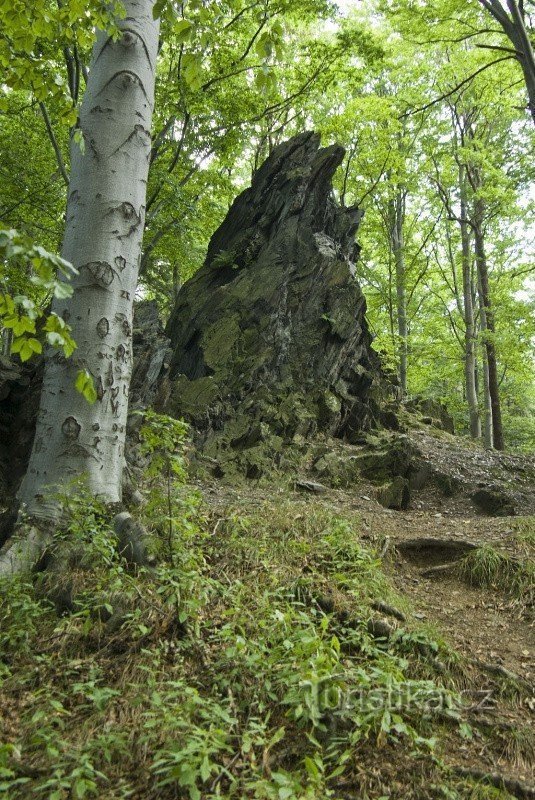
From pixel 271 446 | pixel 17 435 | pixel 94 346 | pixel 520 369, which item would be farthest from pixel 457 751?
pixel 520 369

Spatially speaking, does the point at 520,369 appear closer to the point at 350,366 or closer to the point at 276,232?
the point at 350,366

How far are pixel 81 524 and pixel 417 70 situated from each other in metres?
17.4

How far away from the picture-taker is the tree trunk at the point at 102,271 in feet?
13.1

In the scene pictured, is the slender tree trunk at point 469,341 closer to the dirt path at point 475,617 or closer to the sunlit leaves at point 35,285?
the dirt path at point 475,617

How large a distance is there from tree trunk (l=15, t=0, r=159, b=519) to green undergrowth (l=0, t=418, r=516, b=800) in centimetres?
35

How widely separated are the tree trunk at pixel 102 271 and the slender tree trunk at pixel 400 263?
46.1 ft

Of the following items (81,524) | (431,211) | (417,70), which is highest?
(417,70)

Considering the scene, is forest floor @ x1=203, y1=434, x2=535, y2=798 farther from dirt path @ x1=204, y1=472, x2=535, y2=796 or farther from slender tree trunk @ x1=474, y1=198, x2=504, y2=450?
slender tree trunk @ x1=474, y1=198, x2=504, y2=450

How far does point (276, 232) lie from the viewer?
11375 mm

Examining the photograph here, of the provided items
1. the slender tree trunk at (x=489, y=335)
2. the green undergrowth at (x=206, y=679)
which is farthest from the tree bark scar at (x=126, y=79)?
the slender tree trunk at (x=489, y=335)

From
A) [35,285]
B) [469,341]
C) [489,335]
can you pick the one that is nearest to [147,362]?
[35,285]

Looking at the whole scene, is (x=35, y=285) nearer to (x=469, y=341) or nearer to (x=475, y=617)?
(x=475, y=617)

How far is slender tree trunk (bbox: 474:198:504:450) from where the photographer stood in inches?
593

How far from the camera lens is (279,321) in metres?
10.5
